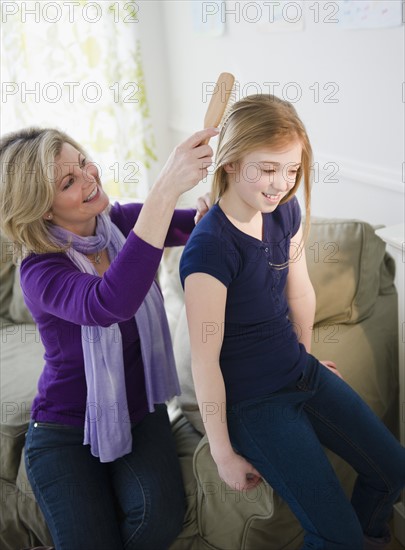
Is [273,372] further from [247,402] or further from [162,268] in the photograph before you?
[162,268]

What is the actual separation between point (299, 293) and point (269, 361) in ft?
0.67

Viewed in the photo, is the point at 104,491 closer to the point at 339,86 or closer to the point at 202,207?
the point at 202,207

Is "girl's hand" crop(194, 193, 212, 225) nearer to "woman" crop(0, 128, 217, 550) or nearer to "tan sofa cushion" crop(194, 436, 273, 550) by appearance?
"woman" crop(0, 128, 217, 550)

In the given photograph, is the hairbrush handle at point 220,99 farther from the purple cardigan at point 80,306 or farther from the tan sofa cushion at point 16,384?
the tan sofa cushion at point 16,384

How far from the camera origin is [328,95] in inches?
74.1

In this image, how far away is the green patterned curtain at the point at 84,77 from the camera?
257 cm

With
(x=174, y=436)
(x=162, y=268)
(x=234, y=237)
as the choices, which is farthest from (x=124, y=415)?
(x=162, y=268)

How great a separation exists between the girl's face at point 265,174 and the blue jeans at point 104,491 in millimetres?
602

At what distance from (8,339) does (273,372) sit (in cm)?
106

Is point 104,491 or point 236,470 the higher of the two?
point 236,470

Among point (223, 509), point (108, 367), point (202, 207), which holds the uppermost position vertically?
point (202, 207)

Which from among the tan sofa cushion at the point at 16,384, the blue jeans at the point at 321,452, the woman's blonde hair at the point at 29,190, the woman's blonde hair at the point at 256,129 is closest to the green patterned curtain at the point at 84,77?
the tan sofa cushion at the point at 16,384

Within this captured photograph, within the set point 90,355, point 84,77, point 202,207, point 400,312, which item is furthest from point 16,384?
point 84,77

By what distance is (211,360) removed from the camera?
3.87ft
